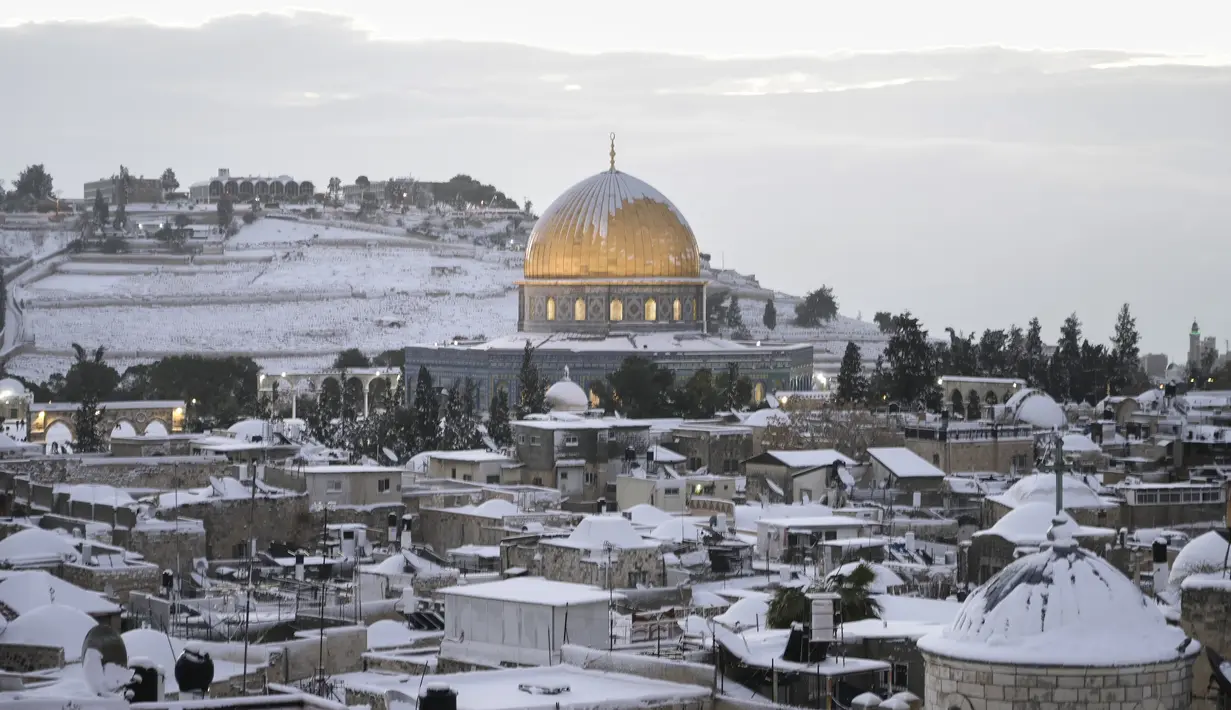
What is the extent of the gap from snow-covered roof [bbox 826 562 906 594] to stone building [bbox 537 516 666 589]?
10.6 ft

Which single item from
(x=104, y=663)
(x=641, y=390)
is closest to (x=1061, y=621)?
(x=104, y=663)

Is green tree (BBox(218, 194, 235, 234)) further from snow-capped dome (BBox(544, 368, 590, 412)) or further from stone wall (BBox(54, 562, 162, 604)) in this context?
stone wall (BBox(54, 562, 162, 604))

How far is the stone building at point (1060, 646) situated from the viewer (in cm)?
1179

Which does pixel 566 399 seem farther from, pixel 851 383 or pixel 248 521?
pixel 248 521

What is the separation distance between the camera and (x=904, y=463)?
168ft

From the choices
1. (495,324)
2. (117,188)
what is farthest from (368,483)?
(117,188)

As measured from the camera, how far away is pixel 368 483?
4488 cm

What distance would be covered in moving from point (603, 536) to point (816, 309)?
360 ft

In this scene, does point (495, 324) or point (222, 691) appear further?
point (495, 324)

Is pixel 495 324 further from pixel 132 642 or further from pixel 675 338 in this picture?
pixel 132 642

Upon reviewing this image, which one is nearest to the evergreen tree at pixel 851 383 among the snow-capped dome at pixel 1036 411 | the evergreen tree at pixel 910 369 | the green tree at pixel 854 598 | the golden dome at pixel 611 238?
the evergreen tree at pixel 910 369

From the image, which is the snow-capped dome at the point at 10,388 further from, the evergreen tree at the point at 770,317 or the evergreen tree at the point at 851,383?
the evergreen tree at the point at 770,317

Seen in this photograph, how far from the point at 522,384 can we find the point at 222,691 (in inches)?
1855

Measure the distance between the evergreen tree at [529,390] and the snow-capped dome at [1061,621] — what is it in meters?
49.1
